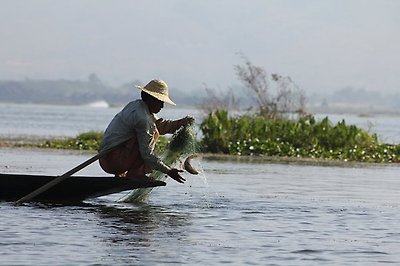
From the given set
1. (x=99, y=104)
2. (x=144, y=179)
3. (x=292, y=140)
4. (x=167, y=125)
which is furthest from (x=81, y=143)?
(x=99, y=104)

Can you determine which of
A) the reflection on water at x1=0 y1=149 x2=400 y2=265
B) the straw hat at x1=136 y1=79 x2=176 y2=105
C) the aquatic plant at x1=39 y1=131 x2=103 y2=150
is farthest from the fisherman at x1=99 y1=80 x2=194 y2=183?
the aquatic plant at x1=39 y1=131 x2=103 y2=150

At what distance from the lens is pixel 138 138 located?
43.9ft

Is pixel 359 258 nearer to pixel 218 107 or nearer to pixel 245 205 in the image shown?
pixel 245 205

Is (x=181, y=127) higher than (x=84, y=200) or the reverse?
higher

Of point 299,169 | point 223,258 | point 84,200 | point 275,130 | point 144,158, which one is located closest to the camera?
point 223,258

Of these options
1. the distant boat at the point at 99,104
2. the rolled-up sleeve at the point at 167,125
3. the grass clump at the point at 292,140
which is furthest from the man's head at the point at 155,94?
the distant boat at the point at 99,104

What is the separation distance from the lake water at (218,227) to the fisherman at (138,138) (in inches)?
18.5

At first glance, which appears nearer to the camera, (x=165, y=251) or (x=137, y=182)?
(x=165, y=251)

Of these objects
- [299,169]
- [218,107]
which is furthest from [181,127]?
[218,107]

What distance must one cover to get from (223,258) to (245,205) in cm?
458

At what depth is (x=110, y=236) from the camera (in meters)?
11.1

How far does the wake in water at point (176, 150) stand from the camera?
1412 cm

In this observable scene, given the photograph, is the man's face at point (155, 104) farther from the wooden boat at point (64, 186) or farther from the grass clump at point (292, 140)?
the grass clump at point (292, 140)

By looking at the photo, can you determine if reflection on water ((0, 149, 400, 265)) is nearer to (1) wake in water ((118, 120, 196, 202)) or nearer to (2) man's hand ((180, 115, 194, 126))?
(1) wake in water ((118, 120, 196, 202))
